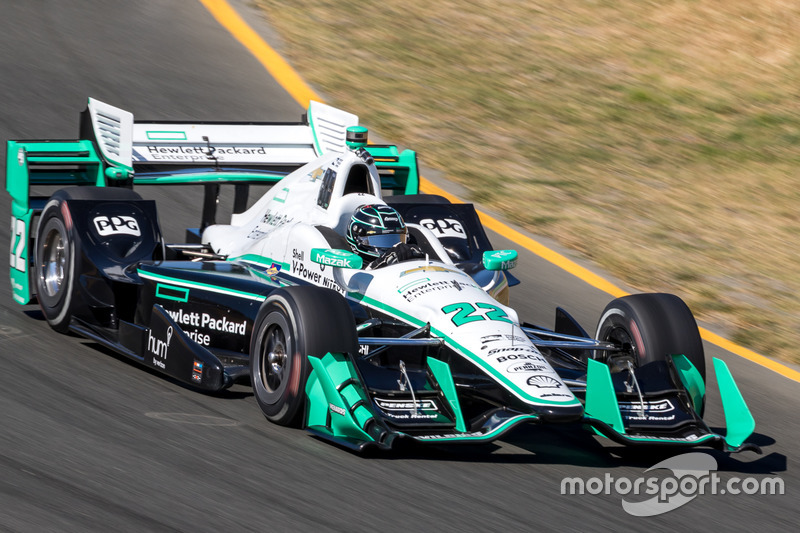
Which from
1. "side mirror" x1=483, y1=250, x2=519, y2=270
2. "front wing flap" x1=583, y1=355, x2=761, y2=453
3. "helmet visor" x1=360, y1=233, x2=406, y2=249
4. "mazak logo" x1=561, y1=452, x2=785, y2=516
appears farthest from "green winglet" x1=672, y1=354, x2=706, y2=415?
"helmet visor" x1=360, y1=233, x2=406, y2=249

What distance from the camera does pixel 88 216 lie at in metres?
8.25

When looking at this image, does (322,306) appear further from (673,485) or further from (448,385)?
(673,485)

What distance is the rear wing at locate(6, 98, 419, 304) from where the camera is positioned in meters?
8.85

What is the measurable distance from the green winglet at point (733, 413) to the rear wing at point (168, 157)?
362 centimetres

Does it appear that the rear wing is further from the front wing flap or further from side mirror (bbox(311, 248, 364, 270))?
the front wing flap

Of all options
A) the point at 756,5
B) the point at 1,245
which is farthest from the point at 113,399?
the point at 756,5

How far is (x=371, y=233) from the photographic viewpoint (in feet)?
24.6

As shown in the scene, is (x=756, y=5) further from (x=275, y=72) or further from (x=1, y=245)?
Answer: (x=1, y=245)

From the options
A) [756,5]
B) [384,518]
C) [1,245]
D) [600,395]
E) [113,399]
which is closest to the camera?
[384,518]

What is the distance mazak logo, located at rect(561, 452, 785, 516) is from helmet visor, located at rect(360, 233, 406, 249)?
2087mm

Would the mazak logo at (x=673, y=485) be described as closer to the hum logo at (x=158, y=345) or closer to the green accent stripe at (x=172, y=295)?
the hum logo at (x=158, y=345)

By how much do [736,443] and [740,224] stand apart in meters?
6.66

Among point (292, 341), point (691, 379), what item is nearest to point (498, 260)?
point (691, 379)

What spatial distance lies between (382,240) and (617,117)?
8.95 metres
